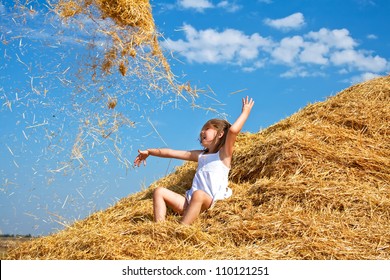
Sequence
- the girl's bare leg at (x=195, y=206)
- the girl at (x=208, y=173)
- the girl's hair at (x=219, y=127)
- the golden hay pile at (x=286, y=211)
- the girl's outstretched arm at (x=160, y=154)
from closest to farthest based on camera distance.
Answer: the golden hay pile at (x=286, y=211), the girl's bare leg at (x=195, y=206), the girl at (x=208, y=173), the girl's hair at (x=219, y=127), the girl's outstretched arm at (x=160, y=154)

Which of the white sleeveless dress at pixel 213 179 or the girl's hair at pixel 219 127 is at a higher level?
the girl's hair at pixel 219 127

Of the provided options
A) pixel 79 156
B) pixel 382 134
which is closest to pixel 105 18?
pixel 79 156

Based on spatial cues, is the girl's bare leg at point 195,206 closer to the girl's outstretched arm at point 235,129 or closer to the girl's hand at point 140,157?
the girl's outstretched arm at point 235,129

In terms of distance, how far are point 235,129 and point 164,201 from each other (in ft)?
3.03

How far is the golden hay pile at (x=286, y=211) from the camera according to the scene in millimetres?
3873

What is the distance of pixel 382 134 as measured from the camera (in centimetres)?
604

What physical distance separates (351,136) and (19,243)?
11.9ft

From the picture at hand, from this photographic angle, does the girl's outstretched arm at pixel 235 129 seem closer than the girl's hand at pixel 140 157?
Yes

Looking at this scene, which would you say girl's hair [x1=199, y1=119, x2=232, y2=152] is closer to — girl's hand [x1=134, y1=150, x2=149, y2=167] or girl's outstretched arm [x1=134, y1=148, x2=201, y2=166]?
girl's outstretched arm [x1=134, y1=148, x2=201, y2=166]

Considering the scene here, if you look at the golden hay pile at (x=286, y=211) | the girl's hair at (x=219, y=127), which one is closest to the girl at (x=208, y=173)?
the girl's hair at (x=219, y=127)

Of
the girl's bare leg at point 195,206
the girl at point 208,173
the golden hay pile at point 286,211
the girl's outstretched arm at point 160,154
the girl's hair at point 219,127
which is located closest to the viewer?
the golden hay pile at point 286,211

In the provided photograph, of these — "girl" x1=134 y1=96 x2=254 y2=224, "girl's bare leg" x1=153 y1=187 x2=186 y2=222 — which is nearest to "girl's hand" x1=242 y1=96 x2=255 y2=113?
"girl" x1=134 y1=96 x2=254 y2=224
